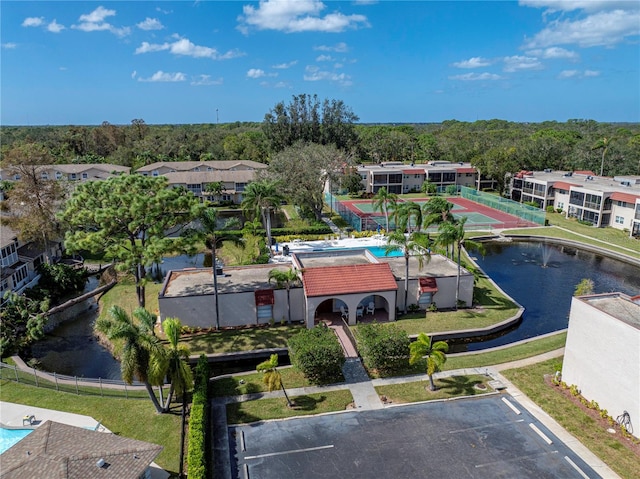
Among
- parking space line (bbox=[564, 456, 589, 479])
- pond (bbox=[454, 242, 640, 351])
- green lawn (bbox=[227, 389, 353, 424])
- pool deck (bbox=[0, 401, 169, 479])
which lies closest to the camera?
parking space line (bbox=[564, 456, 589, 479])

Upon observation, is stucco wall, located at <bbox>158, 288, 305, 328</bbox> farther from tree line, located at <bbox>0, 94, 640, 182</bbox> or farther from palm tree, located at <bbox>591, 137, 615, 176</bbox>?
palm tree, located at <bbox>591, 137, 615, 176</bbox>

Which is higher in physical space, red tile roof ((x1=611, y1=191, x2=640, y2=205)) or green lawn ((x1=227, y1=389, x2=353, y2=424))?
red tile roof ((x1=611, y1=191, x2=640, y2=205))

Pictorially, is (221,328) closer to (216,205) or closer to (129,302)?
(129,302)

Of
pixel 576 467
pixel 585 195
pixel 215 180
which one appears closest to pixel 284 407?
pixel 576 467

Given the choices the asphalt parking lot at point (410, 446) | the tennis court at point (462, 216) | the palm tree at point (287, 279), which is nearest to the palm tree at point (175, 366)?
the asphalt parking lot at point (410, 446)

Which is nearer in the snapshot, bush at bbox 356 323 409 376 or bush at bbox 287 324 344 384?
bush at bbox 287 324 344 384

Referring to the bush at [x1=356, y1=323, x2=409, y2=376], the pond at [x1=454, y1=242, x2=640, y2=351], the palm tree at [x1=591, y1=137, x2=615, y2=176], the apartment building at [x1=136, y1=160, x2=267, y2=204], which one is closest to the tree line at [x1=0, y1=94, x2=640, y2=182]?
the palm tree at [x1=591, y1=137, x2=615, y2=176]

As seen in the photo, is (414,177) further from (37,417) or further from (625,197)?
(37,417)

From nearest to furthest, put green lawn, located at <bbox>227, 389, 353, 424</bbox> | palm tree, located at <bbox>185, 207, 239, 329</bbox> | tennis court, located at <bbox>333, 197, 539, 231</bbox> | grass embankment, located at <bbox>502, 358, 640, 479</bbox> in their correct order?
grass embankment, located at <bbox>502, 358, 640, 479</bbox> → green lawn, located at <bbox>227, 389, 353, 424</bbox> → palm tree, located at <bbox>185, 207, 239, 329</bbox> → tennis court, located at <bbox>333, 197, 539, 231</bbox>
